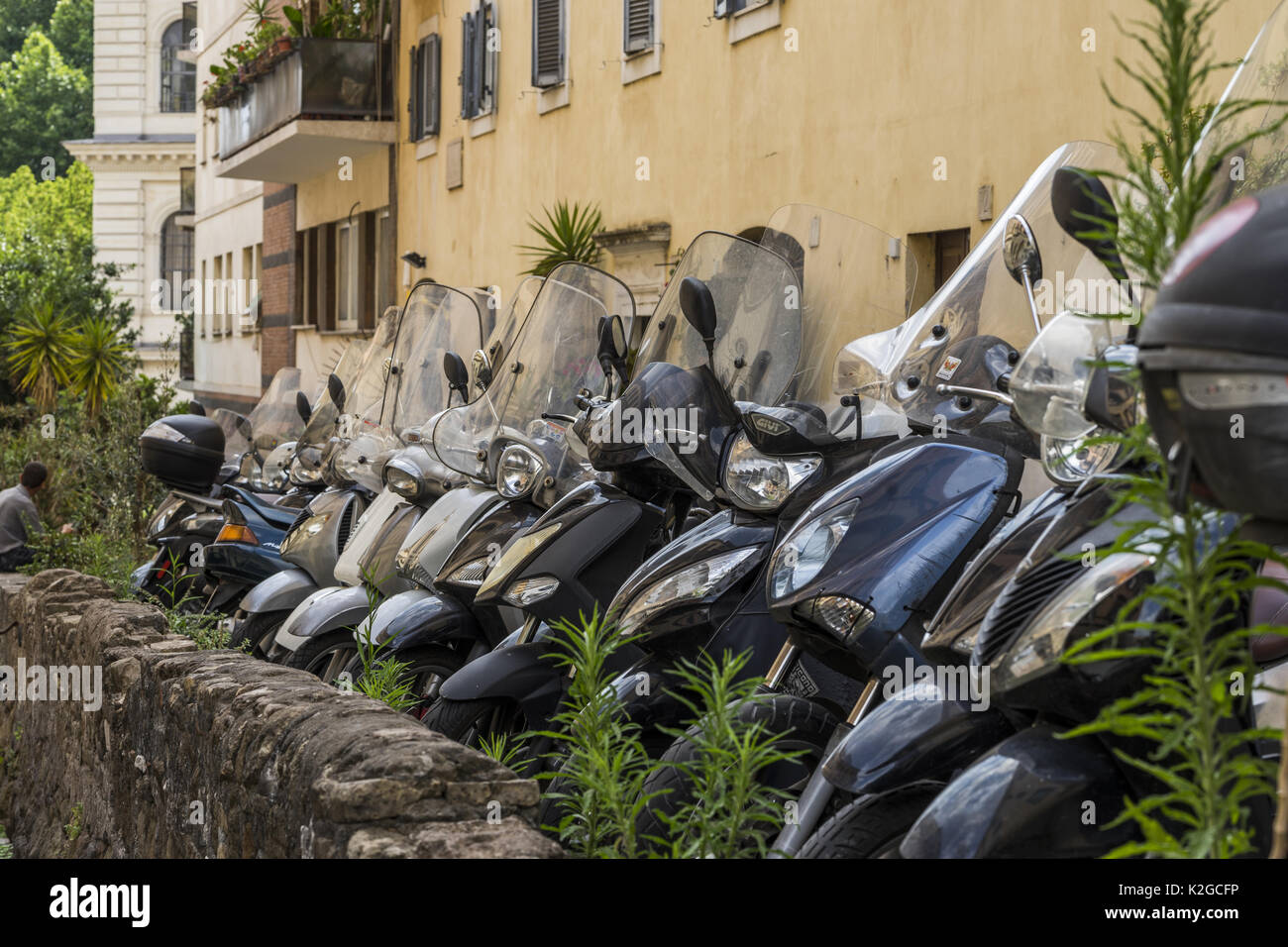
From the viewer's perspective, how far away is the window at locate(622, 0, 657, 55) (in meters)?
14.3

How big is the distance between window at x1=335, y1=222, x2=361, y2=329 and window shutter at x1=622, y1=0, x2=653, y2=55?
879 cm

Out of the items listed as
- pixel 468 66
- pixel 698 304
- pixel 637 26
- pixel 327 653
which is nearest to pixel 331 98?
pixel 468 66

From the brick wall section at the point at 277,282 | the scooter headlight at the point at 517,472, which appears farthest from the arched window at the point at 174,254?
the scooter headlight at the point at 517,472

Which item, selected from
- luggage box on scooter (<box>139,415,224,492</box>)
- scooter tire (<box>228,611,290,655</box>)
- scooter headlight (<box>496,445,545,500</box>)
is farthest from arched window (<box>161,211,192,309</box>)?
scooter headlight (<box>496,445,545,500</box>)

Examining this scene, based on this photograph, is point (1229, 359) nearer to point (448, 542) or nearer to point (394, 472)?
point (448, 542)

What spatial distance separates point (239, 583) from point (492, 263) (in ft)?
29.6

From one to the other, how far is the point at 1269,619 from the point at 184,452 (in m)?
8.36

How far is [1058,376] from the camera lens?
3.36 metres

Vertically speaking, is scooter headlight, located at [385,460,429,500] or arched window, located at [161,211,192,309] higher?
arched window, located at [161,211,192,309]

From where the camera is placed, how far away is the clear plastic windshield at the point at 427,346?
8633 millimetres

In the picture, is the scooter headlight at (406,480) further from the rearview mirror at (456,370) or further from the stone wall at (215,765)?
the stone wall at (215,765)

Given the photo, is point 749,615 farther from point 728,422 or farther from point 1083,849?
point 1083,849

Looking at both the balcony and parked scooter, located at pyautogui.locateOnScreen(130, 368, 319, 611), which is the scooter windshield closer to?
parked scooter, located at pyautogui.locateOnScreen(130, 368, 319, 611)

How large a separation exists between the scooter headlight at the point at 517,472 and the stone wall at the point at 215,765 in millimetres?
1259
